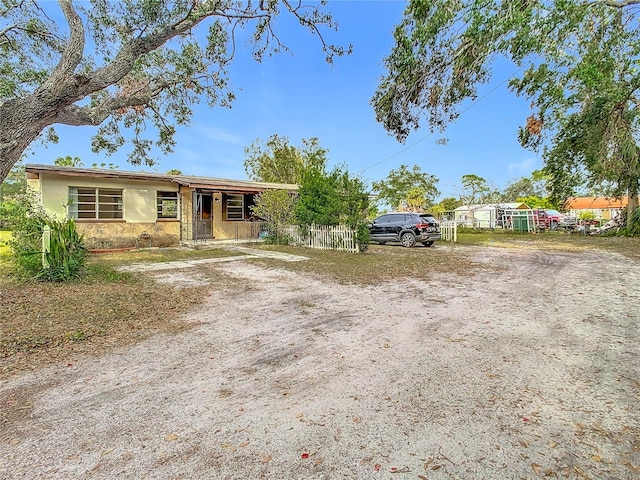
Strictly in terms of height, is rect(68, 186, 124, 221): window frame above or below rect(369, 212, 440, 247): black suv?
above

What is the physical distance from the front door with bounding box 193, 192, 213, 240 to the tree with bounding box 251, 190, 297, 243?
2756 millimetres

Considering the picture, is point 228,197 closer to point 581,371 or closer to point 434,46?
point 434,46

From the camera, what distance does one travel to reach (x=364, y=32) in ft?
32.8

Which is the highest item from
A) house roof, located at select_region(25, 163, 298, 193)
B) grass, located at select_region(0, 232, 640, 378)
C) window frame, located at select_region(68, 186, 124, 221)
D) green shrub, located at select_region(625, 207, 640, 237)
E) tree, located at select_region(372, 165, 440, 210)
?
tree, located at select_region(372, 165, 440, 210)

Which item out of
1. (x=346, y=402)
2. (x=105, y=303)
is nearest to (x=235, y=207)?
(x=105, y=303)

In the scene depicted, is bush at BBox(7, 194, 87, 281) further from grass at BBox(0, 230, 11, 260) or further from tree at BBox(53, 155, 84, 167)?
tree at BBox(53, 155, 84, 167)

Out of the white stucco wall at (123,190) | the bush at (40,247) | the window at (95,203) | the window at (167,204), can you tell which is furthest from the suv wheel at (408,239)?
the window at (95,203)

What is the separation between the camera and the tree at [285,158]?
98.8 feet

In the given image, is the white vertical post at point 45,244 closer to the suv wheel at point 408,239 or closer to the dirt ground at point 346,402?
the dirt ground at point 346,402

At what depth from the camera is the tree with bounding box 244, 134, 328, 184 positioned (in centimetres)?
3012

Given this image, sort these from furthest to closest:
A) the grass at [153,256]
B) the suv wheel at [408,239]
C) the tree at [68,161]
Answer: the tree at [68,161] < the suv wheel at [408,239] < the grass at [153,256]

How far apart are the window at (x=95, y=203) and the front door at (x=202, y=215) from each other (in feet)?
9.83

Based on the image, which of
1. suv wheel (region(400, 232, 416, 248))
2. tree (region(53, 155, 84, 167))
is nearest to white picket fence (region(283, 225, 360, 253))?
suv wheel (region(400, 232, 416, 248))

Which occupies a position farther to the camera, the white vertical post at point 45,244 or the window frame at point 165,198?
the window frame at point 165,198
